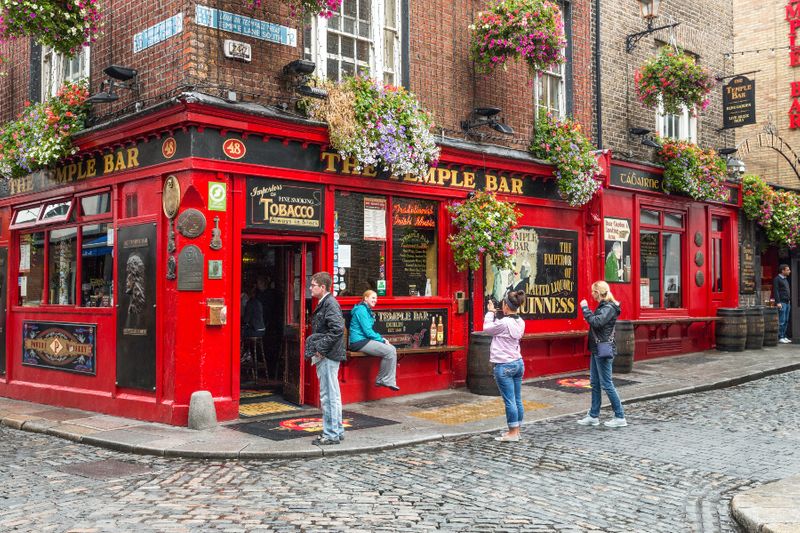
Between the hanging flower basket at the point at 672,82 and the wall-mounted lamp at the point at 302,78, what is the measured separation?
757 cm

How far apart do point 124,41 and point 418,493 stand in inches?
304

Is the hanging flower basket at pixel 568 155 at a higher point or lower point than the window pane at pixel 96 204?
higher

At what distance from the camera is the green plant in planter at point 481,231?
11680mm

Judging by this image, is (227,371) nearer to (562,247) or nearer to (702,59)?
(562,247)

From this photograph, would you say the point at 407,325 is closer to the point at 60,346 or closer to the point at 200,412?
the point at 200,412

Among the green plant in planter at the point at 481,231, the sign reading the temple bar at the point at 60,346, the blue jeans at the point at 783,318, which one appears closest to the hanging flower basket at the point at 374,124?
the green plant in planter at the point at 481,231

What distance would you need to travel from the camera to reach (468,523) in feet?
17.9

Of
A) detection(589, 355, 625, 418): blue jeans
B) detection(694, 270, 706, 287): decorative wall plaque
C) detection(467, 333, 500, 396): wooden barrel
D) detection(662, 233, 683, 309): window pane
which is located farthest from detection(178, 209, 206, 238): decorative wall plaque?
detection(694, 270, 706, 287): decorative wall plaque

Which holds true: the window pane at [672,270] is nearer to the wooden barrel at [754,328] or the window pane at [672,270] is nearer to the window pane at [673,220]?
the window pane at [673,220]

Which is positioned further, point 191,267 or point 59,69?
point 59,69

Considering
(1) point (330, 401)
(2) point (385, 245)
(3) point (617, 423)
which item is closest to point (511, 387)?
(3) point (617, 423)

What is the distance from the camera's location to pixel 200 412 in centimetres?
898

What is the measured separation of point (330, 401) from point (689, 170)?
10.9 meters

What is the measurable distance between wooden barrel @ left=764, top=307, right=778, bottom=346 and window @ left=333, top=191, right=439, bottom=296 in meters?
9.81
